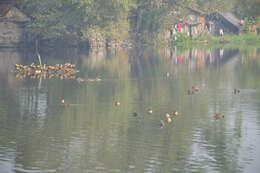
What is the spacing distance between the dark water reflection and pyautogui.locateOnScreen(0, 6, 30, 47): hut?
35.9 meters

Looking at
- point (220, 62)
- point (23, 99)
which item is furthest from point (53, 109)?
point (220, 62)

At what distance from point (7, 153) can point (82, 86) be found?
1653 centimetres

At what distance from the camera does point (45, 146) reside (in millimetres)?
17828

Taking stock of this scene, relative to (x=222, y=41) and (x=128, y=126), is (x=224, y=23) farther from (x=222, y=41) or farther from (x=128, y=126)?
(x=128, y=126)

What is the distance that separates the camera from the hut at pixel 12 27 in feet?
235

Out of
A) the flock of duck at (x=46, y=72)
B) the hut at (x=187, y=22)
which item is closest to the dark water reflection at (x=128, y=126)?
the flock of duck at (x=46, y=72)

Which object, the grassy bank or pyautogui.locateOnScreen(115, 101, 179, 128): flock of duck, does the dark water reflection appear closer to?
pyautogui.locateOnScreen(115, 101, 179, 128): flock of duck

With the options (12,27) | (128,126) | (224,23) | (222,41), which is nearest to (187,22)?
(222,41)

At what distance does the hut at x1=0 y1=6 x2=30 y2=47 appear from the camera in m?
71.5

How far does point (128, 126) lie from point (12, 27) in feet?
180

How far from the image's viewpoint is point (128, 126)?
21.0m

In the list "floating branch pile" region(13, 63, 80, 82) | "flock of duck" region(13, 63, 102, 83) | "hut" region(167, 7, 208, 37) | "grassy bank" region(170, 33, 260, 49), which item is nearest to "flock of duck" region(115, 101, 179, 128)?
"flock of duck" region(13, 63, 102, 83)

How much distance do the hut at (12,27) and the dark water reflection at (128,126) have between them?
118 ft

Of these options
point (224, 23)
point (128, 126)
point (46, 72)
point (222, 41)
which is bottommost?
point (128, 126)
